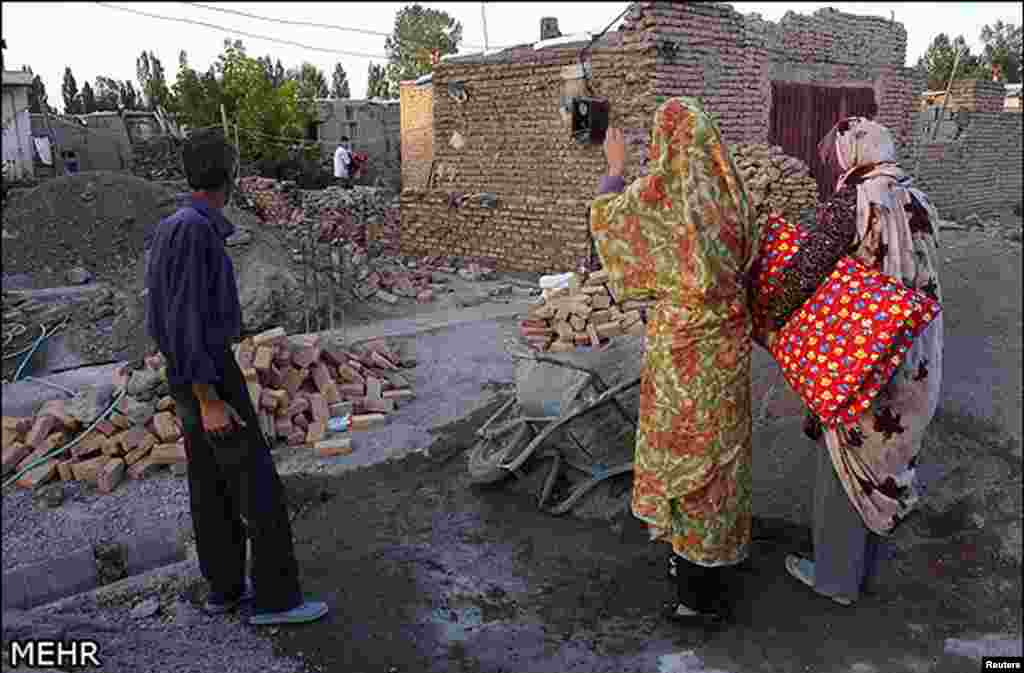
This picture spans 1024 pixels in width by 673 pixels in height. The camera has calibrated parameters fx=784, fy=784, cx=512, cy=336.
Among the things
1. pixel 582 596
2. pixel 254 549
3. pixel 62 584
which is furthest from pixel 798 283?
pixel 62 584

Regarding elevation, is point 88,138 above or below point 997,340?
above

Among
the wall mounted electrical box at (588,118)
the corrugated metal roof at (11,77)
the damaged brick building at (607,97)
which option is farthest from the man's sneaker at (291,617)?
the damaged brick building at (607,97)

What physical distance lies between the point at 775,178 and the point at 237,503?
853 centimetres

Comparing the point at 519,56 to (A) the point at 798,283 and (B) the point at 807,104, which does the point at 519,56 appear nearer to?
(B) the point at 807,104

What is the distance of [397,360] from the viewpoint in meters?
6.78

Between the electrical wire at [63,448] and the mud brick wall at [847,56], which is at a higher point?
the mud brick wall at [847,56]

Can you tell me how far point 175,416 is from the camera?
508 centimetres

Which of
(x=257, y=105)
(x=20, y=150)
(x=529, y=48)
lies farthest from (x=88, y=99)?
(x=529, y=48)

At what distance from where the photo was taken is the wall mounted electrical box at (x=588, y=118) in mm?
9062

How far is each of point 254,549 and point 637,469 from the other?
4.86 feet

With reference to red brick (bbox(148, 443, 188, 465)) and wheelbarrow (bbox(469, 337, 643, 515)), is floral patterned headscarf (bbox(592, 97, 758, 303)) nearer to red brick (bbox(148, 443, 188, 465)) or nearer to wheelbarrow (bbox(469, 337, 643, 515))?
wheelbarrow (bbox(469, 337, 643, 515))

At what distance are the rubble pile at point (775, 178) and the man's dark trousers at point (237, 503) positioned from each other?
8071 mm

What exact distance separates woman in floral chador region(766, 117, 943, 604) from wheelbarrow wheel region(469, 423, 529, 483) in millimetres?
1581

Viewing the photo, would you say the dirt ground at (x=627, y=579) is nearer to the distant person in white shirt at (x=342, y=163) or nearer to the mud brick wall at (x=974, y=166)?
the mud brick wall at (x=974, y=166)
